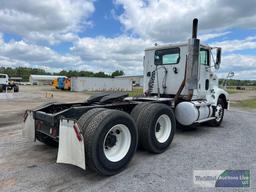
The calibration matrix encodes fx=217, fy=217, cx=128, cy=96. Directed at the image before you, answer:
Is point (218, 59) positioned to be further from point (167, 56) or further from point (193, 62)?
point (167, 56)

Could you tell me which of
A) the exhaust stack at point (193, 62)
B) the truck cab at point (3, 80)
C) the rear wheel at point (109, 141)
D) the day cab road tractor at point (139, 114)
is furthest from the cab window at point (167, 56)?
the truck cab at point (3, 80)

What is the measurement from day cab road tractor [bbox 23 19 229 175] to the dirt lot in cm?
26

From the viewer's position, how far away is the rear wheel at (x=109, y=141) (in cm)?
329

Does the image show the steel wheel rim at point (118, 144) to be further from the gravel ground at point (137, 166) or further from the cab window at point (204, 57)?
the cab window at point (204, 57)

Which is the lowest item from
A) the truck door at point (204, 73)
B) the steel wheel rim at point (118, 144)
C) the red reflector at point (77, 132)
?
the steel wheel rim at point (118, 144)

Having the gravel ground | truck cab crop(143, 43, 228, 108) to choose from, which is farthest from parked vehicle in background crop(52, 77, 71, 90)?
the gravel ground

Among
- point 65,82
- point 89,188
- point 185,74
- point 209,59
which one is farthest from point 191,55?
point 65,82

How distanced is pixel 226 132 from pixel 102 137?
469 cm

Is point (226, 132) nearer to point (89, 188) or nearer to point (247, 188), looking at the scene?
point (247, 188)

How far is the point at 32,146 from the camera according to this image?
16.3 feet

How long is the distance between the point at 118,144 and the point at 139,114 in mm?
887

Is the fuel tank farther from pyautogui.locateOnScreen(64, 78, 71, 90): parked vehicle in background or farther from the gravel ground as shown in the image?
pyautogui.locateOnScreen(64, 78, 71, 90): parked vehicle in background

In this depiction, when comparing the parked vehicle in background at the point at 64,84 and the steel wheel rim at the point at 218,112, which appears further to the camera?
the parked vehicle in background at the point at 64,84

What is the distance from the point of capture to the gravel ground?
10.4ft
